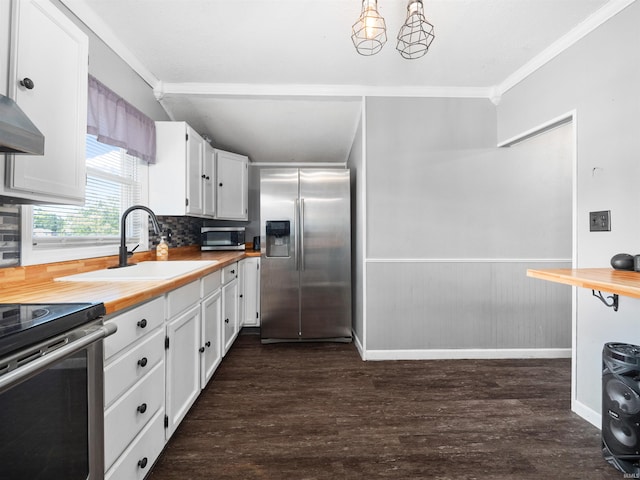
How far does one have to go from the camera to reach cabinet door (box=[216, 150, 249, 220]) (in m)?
3.40

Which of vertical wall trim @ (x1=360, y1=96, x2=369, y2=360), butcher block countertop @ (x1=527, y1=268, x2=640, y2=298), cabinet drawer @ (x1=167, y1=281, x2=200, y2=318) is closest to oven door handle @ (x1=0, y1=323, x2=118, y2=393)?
cabinet drawer @ (x1=167, y1=281, x2=200, y2=318)

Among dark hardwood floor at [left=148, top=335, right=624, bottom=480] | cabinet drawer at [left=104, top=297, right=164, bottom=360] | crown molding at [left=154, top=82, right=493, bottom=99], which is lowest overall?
dark hardwood floor at [left=148, top=335, right=624, bottom=480]

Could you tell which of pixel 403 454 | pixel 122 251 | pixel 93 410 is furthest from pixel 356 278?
pixel 93 410

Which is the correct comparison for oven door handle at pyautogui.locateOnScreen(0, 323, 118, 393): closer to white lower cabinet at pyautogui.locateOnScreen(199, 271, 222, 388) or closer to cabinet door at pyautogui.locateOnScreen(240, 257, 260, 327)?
white lower cabinet at pyautogui.locateOnScreen(199, 271, 222, 388)

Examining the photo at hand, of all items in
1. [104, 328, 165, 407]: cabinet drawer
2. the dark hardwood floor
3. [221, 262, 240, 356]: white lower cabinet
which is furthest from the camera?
[221, 262, 240, 356]: white lower cabinet

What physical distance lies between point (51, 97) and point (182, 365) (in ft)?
4.60

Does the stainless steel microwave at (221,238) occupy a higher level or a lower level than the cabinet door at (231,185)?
lower

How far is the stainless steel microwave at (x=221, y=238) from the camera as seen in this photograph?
341 centimetres

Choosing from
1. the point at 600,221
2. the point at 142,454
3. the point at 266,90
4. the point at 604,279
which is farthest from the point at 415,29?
the point at 142,454

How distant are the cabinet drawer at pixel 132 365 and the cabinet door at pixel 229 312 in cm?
109

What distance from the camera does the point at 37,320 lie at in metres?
0.74

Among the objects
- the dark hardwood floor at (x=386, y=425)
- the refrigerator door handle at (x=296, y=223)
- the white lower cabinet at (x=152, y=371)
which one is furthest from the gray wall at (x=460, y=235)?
the white lower cabinet at (x=152, y=371)

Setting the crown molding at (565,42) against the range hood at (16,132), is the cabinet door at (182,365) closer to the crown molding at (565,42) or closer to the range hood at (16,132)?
the range hood at (16,132)

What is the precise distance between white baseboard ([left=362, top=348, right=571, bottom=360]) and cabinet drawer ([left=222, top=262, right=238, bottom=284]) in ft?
4.65
